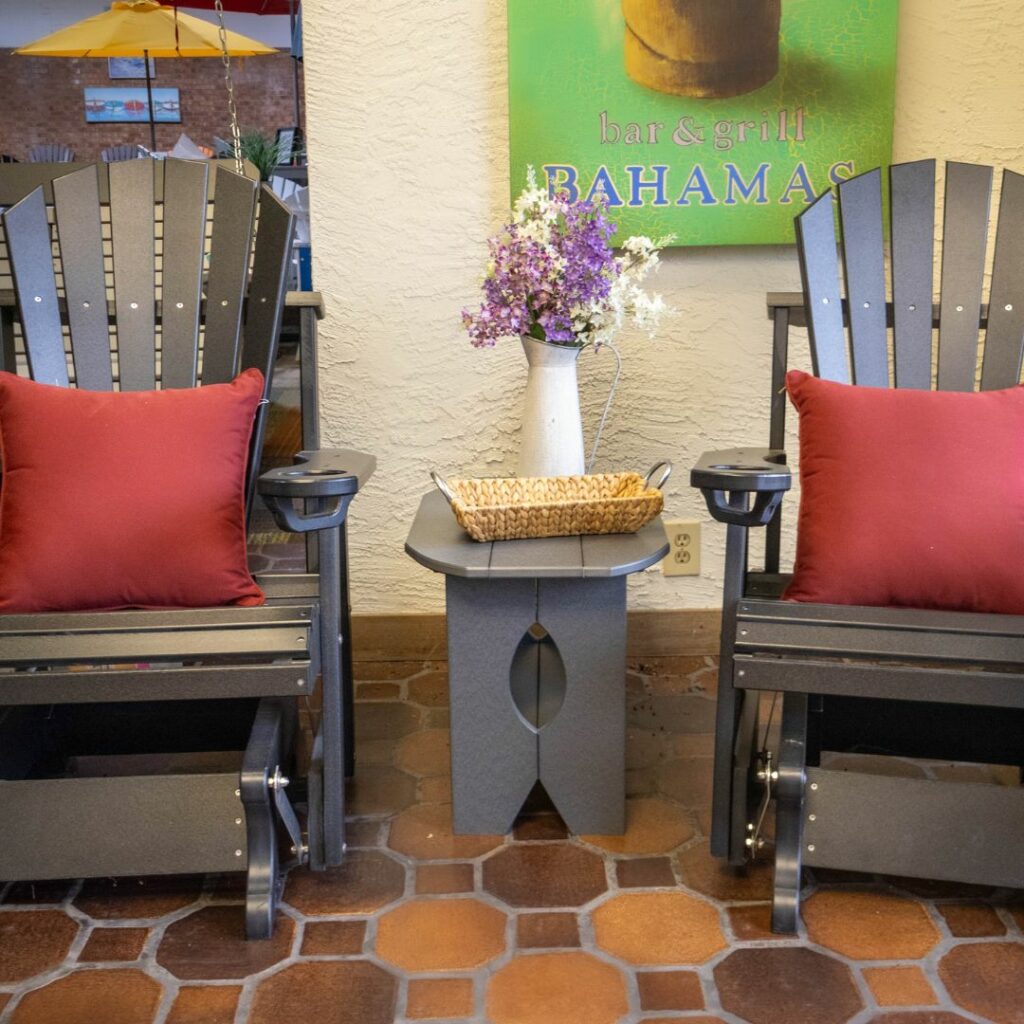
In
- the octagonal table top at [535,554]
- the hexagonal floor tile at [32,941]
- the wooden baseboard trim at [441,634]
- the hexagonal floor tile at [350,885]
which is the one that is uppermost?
the octagonal table top at [535,554]

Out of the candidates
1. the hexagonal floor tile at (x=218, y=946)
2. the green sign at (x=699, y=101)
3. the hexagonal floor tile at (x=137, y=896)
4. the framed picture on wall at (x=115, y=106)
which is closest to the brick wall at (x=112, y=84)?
the framed picture on wall at (x=115, y=106)

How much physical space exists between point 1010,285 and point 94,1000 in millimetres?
1885

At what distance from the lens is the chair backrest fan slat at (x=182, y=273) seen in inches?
80.4

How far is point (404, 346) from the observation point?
99.0 inches

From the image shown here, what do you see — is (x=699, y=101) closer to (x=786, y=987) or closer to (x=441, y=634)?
(x=441, y=634)

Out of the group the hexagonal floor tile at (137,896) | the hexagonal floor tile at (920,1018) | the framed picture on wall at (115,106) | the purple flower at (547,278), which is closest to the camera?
the hexagonal floor tile at (920,1018)

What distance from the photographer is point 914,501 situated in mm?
1737

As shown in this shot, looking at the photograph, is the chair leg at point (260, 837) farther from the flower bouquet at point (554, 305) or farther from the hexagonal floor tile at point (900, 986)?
the hexagonal floor tile at point (900, 986)

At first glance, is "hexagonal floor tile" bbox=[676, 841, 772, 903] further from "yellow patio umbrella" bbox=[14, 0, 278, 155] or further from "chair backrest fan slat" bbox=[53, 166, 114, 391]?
"yellow patio umbrella" bbox=[14, 0, 278, 155]

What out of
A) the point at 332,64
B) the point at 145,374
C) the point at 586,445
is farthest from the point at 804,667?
the point at 332,64

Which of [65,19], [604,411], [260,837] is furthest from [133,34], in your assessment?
[65,19]

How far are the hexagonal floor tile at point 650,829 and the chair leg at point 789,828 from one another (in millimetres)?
252

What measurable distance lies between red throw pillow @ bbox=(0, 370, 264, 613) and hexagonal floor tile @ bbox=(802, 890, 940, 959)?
990mm

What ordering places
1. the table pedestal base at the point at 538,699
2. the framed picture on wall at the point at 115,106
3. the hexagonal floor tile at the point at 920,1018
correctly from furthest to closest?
the framed picture on wall at the point at 115,106, the table pedestal base at the point at 538,699, the hexagonal floor tile at the point at 920,1018
